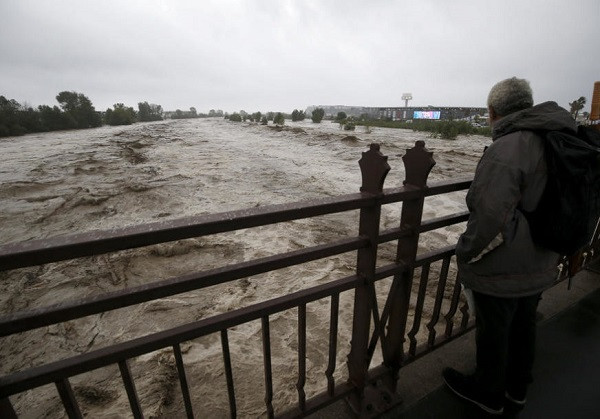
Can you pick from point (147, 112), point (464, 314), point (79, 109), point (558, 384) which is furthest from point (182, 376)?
point (147, 112)

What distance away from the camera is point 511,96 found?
1711 mm

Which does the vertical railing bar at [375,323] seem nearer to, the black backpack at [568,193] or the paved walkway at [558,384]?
the paved walkway at [558,384]


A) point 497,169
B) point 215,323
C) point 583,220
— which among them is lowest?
point 215,323

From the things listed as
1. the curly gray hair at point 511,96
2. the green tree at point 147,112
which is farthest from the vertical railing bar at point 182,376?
the green tree at point 147,112

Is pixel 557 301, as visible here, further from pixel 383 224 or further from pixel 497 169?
pixel 383 224

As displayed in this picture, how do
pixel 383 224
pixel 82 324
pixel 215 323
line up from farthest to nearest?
pixel 383 224, pixel 82 324, pixel 215 323

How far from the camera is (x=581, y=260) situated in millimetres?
3096

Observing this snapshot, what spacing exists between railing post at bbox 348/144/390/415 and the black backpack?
816mm

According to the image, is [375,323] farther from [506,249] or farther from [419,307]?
[506,249]

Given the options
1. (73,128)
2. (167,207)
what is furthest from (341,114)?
(167,207)

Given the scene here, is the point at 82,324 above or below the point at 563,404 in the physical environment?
below

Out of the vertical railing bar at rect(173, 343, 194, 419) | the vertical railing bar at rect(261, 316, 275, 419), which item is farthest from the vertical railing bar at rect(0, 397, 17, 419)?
the vertical railing bar at rect(261, 316, 275, 419)

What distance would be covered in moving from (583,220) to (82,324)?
18.7 feet

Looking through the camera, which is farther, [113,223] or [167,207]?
[167,207]
